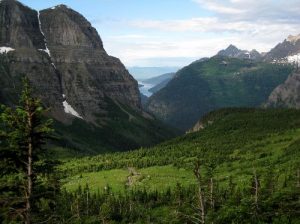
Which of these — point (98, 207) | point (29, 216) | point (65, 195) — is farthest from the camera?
point (65, 195)

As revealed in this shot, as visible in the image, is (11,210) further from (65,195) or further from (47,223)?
(65,195)

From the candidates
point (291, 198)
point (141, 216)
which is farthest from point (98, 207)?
point (291, 198)

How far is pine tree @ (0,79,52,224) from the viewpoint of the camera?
119 ft

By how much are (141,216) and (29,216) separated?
139 m

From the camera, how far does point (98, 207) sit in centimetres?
18238

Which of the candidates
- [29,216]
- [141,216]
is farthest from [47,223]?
[141,216]

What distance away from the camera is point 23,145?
37.1m

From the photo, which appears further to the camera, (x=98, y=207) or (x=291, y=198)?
(x=98, y=207)

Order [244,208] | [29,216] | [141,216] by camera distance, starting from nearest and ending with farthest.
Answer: [29,216]
[244,208]
[141,216]

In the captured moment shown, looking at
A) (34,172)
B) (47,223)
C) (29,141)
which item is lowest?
(47,223)

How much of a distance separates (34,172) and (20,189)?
1.74m

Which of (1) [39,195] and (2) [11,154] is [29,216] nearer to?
(1) [39,195]

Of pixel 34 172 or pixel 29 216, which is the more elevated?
pixel 34 172

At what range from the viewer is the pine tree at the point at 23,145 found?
1422 inches
